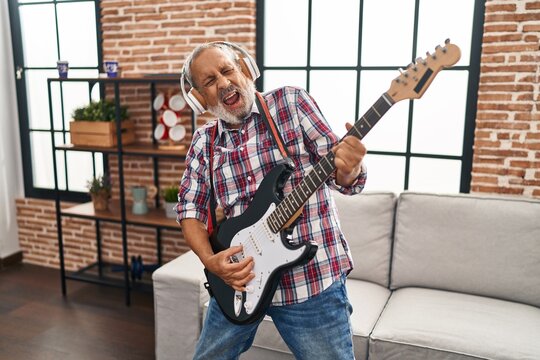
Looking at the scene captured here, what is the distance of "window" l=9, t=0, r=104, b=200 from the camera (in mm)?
3740

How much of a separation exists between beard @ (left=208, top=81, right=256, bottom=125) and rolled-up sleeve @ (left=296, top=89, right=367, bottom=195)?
0.51 feet

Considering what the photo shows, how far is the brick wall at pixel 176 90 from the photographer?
8.24ft

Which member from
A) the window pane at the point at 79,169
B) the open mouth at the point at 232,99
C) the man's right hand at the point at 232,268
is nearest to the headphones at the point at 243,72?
the open mouth at the point at 232,99

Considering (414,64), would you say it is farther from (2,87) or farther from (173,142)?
(2,87)

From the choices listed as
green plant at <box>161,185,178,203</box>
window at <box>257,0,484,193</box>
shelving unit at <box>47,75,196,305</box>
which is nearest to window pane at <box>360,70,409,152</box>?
window at <box>257,0,484,193</box>

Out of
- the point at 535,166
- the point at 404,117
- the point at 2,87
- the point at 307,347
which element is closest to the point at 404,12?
the point at 404,117

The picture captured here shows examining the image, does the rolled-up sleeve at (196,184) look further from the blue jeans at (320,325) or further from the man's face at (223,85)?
the blue jeans at (320,325)

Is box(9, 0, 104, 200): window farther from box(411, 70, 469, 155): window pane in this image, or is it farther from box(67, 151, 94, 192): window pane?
box(411, 70, 469, 155): window pane

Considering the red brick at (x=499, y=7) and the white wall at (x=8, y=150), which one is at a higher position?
the red brick at (x=499, y=7)

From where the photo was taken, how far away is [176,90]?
3344 millimetres

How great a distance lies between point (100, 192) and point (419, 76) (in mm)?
2776

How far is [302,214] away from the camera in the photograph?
149 cm

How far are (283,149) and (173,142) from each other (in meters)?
1.93

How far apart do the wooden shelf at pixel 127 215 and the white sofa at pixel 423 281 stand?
668 mm
